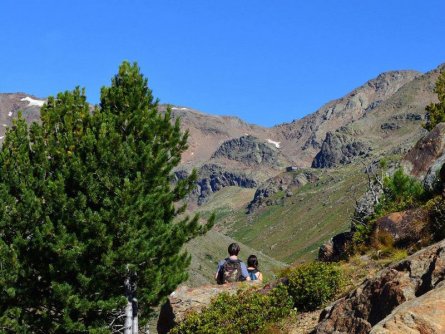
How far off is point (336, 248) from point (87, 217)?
36.4 feet

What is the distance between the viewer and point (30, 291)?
2062 cm

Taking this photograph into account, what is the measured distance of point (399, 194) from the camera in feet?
75.5

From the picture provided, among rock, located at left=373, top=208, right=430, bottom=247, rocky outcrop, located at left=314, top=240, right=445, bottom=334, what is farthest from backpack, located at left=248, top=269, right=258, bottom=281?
rocky outcrop, located at left=314, top=240, right=445, bottom=334

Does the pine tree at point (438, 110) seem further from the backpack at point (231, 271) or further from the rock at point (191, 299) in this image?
the rock at point (191, 299)

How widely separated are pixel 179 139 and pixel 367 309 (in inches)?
563

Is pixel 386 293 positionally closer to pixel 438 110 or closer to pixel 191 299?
pixel 191 299

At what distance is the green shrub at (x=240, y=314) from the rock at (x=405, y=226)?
17.4 feet

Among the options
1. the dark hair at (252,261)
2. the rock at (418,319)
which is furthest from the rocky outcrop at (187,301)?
the rock at (418,319)

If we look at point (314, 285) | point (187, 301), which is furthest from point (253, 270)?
point (314, 285)

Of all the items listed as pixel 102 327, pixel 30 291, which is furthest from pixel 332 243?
pixel 30 291

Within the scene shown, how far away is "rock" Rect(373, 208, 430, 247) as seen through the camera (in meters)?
17.2

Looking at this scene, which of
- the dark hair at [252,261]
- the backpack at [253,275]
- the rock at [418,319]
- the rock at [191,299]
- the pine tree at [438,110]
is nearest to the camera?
the rock at [418,319]

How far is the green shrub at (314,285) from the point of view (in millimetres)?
14711

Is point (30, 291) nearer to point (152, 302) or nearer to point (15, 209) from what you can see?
point (15, 209)
